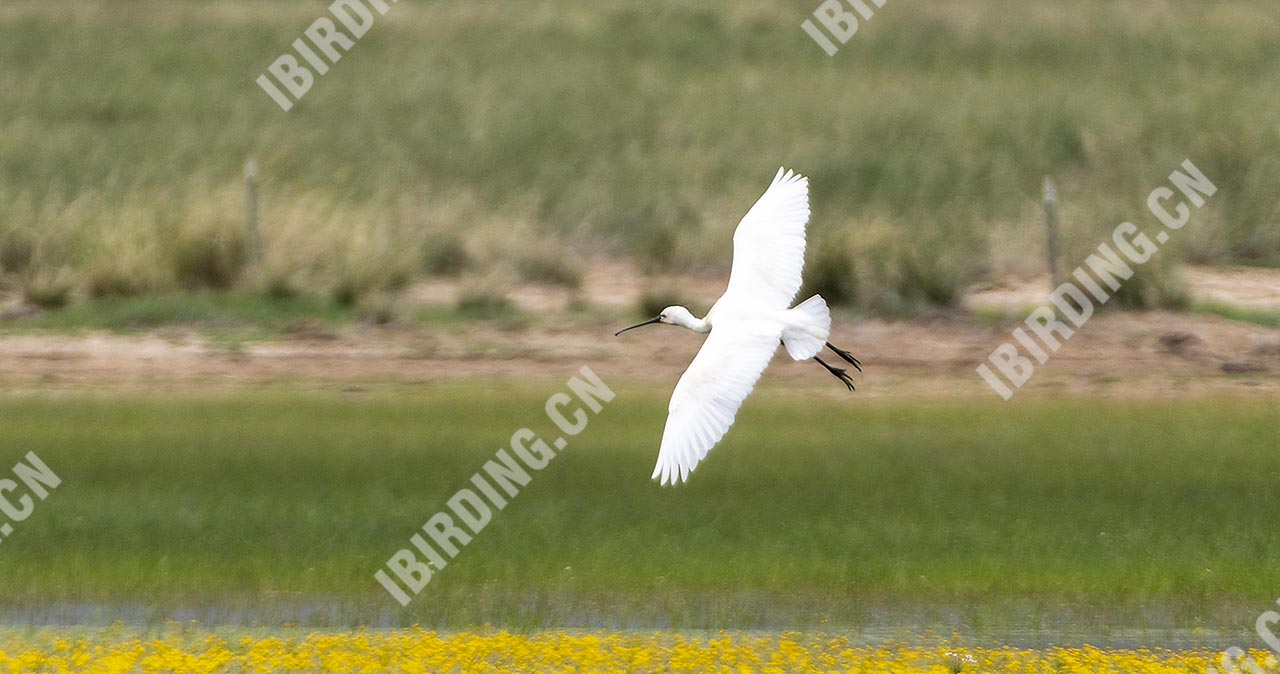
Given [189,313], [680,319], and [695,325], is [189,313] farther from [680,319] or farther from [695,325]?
[695,325]

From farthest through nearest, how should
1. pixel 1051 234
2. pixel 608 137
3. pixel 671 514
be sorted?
pixel 608 137, pixel 1051 234, pixel 671 514

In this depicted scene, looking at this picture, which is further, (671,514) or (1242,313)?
(1242,313)

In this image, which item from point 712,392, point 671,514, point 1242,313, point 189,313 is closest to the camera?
point 712,392

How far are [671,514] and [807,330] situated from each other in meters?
4.88

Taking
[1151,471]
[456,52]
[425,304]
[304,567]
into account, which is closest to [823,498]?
[1151,471]

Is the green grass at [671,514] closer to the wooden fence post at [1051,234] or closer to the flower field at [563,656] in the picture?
the flower field at [563,656]

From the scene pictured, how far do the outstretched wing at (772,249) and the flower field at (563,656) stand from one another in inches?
67.1

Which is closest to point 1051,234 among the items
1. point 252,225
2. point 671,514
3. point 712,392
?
point 252,225

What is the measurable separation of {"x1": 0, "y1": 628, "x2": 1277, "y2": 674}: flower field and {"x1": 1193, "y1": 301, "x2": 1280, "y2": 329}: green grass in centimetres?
1213

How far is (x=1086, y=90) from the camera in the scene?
3612 cm

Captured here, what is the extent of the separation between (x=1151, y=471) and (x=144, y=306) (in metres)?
11.9

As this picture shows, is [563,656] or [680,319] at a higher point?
[680,319]

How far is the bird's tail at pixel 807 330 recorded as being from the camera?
10.5 metres

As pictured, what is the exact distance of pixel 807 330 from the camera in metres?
10.6
